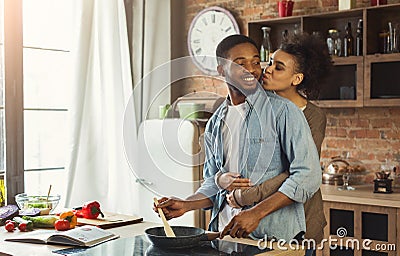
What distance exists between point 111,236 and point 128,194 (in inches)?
97.9

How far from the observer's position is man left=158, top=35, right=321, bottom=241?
2215 mm

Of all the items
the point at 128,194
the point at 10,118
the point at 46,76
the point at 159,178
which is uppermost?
the point at 46,76

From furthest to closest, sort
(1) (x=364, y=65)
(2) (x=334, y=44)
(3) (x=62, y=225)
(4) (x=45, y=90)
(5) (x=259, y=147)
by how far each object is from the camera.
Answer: (4) (x=45, y=90), (2) (x=334, y=44), (1) (x=364, y=65), (3) (x=62, y=225), (5) (x=259, y=147)

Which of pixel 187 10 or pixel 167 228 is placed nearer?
pixel 167 228

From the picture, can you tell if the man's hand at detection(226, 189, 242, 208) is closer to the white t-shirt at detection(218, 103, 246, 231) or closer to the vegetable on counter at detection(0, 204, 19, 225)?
the white t-shirt at detection(218, 103, 246, 231)

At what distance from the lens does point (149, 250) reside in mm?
2152

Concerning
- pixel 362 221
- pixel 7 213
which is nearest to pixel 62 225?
pixel 7 213

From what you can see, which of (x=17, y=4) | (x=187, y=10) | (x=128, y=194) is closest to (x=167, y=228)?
(x=17, y=4)

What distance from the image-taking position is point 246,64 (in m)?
2.22

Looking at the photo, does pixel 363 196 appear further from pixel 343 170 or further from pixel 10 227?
Result: pixel 10 227

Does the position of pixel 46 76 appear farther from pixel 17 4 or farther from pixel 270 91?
pixel 270 91

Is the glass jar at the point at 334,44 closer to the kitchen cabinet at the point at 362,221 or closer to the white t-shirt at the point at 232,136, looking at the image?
the kitchen cabinet at the point at 362,221

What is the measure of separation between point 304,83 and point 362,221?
139 centimetres

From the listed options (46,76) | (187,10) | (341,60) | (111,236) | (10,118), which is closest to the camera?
(111,236)
